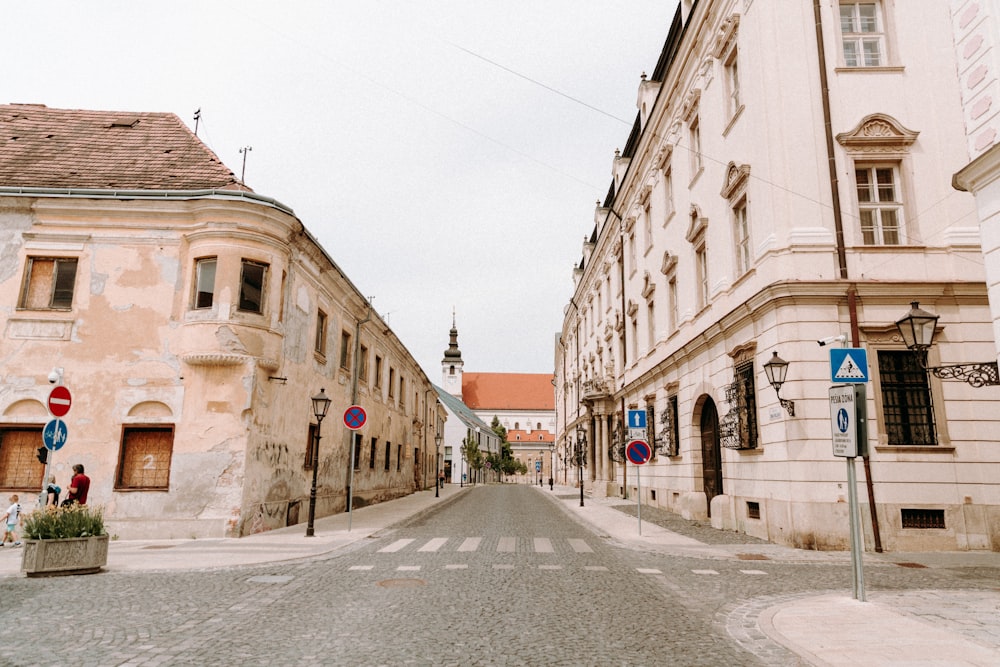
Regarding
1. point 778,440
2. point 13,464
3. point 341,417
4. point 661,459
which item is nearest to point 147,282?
point 13,464

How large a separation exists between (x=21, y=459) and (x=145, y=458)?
9.26 feet

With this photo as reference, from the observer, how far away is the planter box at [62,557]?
945 cm

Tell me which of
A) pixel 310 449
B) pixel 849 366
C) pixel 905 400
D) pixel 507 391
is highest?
pixel 507 391

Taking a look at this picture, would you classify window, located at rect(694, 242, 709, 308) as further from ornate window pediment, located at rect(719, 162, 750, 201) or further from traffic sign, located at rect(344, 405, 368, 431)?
traffic sign, located at rect(344, 405, 368, 431)

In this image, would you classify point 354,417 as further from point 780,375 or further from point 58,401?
point 780,375

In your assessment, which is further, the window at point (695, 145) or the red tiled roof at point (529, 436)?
the red tiled roof at point (529, 436)

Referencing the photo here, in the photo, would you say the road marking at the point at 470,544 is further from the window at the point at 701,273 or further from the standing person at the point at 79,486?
the window at the point at 701,273

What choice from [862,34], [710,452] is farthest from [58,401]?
[862,34]

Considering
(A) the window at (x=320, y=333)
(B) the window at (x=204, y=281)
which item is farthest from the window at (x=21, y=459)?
(A) the window at (x=320, y=333)

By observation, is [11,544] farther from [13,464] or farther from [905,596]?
[905,596]

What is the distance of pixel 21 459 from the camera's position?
14.5 m

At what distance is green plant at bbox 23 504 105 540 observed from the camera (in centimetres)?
959

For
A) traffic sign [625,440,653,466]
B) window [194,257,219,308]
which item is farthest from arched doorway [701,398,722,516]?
window [194,257,219,308]

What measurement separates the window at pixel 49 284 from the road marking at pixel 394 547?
30.8ft
